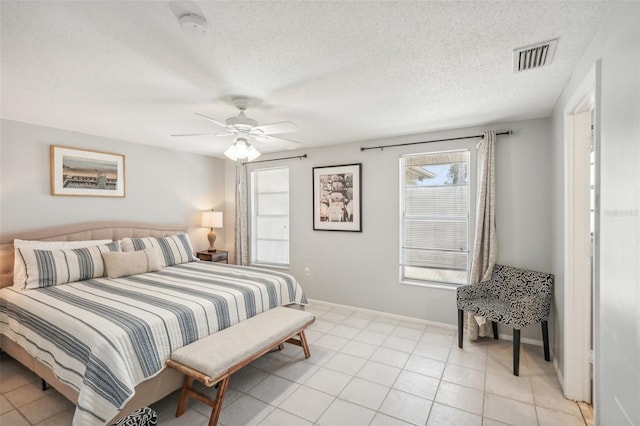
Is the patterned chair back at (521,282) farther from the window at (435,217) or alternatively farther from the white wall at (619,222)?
the white wall at (619,222)

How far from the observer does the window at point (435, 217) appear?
3502 mm

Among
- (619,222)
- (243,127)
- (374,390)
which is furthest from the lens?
(243,127)

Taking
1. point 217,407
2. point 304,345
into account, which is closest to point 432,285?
point 304,345

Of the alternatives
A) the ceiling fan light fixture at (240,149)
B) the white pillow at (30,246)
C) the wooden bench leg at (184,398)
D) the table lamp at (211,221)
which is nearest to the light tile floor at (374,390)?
the wooden bench leg at (184,398)

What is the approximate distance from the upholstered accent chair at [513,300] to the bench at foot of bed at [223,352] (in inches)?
69.0

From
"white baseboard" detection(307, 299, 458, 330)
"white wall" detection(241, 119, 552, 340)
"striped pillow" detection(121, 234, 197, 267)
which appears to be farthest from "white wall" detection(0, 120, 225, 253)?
"white baseboard" detection(307, 299, 458, 330)

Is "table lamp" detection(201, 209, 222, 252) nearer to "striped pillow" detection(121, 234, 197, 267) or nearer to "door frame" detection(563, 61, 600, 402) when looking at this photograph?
"striped pillow" detection(121, 234, 197, 267)

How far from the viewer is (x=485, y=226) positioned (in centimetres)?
318

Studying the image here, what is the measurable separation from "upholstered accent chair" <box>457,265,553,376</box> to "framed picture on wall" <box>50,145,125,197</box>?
4.43 meters

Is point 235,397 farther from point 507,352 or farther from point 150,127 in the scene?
point 150,127

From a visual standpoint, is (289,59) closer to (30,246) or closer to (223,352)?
(223,352)

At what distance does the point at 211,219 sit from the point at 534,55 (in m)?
4.51

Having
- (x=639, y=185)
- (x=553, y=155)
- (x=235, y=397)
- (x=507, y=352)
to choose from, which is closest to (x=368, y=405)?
(x=235, y=397)

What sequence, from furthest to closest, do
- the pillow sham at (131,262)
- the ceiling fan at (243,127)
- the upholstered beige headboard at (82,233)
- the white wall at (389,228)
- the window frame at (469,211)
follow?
1. the window frame at (469,211)
2. the pillow sham at (131,262)
3. the white wall at (389,228)
4. the upholstered beige headboard at (82,233)
5. the ceiling fan at (243,127)
